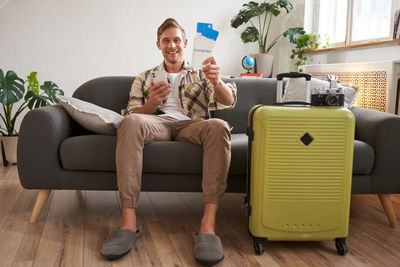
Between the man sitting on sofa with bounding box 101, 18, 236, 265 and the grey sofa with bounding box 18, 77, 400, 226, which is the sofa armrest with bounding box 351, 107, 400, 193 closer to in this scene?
the grey sofa with bounding box 18, 77, 400, 226

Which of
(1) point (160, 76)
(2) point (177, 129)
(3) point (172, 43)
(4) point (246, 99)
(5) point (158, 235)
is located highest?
(3) point (172, 43)

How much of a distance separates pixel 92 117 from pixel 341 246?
4.01 feet

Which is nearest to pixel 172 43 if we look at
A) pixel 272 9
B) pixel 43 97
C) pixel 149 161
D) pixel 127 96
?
pixel 127 96

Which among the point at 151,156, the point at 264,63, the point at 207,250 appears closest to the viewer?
the point at 207,250

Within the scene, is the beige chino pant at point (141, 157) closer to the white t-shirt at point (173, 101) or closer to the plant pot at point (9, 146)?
the white t-shirt at point (173, 101)

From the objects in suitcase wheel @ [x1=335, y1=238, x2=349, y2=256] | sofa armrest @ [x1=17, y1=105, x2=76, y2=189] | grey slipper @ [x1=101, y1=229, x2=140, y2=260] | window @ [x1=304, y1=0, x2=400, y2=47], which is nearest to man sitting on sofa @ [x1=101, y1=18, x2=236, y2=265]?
grey slipper @ [x1=101, y1=229, x2=140, y2=260]

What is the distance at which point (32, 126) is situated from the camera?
5.68 ft

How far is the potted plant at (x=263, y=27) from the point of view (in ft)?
12.8

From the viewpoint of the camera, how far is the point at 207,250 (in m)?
1.40

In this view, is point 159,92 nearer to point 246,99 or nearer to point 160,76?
point 160,76

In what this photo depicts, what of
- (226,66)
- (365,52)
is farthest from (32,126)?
(226,66)

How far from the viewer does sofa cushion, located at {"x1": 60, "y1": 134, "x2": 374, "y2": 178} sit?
1726 millimetres

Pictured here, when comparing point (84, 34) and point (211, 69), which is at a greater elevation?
point (84, 34)

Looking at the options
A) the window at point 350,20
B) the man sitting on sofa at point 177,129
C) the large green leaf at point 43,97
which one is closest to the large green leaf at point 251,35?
the window at point 350,20
